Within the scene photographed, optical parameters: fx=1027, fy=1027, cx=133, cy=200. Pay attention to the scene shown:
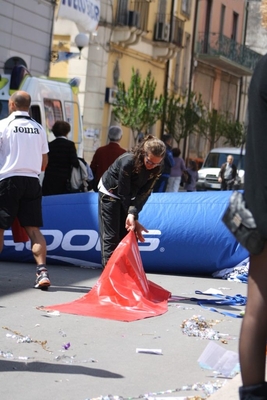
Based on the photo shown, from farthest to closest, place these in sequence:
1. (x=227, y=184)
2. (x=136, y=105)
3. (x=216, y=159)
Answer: (x=216, y=159), (x=136, y=105), (x=227, y=184)

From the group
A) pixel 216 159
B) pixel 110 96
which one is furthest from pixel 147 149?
pixel 110 96

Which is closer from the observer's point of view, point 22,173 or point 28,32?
point 22,173

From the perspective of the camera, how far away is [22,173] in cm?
973

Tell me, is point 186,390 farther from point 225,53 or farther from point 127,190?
point 225,53

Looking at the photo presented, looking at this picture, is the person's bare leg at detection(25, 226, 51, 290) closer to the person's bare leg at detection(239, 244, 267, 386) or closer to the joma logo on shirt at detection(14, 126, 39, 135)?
the joma logo on shirt at detection(14, 126, 39, 135)

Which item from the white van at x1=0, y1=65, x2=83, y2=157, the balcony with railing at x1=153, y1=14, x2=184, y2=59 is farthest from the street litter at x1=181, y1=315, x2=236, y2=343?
the balcony with railing at x1=153, y1=14, x2=184, y2=59

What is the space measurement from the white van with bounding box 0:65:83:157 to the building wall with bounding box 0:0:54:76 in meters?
5.90

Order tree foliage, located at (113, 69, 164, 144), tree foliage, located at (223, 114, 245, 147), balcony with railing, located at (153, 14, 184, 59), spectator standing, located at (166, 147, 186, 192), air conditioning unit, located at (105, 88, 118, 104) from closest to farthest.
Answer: spectator standing, located at (166, 147, 186, 192), tree foliage, located at (113, 69, 164, 144), air conditioning unit, located at (105, 88, 118, 104), balcony with railing, located at (153, 14, 184, 59), tree foliage, located at (223, 114, 245, 147)

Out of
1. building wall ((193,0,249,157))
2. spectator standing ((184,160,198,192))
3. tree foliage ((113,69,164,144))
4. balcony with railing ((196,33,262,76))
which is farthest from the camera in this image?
building wall ((193,0,249,157))

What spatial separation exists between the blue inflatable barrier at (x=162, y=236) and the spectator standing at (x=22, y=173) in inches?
102

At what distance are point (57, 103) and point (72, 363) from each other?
468 inches

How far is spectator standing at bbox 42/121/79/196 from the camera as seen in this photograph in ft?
47.2

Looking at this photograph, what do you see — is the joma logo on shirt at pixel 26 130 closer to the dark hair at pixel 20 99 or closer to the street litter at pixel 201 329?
the dark hair at pixel 20 99

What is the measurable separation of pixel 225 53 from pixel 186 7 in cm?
655
